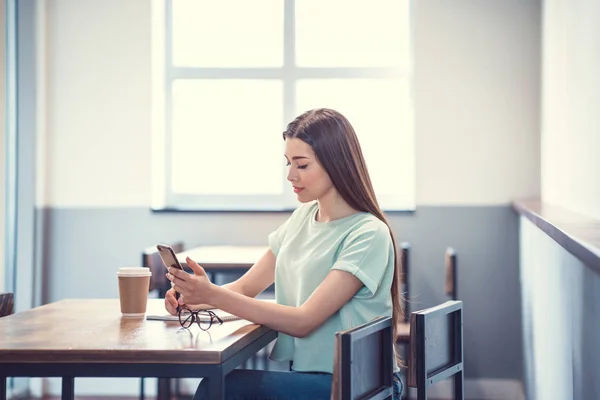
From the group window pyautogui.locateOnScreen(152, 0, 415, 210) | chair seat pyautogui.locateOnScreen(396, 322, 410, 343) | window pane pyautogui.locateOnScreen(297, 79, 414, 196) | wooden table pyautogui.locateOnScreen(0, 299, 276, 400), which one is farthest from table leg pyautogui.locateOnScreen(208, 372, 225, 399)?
window pane pyautogui.locateOnScreen(297, 79, 414, 196)

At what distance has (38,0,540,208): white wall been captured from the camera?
167 inches

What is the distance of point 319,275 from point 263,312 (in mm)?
225

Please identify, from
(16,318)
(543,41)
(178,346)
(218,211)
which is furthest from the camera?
(218,211)

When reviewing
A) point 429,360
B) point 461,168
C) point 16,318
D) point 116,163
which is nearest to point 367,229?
point 429,360

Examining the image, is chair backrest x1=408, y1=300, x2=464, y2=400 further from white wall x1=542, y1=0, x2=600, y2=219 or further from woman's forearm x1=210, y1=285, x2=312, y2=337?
white wall x1=542, y1=0, x2=600, y2=219

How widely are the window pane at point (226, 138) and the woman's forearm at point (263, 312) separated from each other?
2.57 metres

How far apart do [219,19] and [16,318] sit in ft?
9.12

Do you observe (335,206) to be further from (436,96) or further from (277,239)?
(436,96)

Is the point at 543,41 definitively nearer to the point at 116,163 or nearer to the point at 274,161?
the point at 274,161

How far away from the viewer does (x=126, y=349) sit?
5.49 ft

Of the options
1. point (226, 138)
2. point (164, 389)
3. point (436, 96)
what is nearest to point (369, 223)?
point (164, 389)

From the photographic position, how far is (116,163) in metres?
4.44

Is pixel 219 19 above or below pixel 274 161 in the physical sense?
above

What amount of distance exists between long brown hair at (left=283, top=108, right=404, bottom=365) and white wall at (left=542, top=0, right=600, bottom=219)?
652mm
